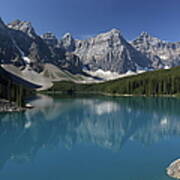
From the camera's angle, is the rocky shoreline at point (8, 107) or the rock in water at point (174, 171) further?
the rocky shoreline at point (8, 107)

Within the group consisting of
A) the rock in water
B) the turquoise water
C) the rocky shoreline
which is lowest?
the turquoise water

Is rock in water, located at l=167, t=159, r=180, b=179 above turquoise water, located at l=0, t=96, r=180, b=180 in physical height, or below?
above

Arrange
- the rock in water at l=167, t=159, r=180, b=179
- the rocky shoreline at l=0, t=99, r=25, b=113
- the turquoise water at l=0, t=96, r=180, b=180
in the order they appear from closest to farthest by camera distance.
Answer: the rock in water at l=167, t=159, r=180, b=179, the turquoise water at l=0, t=96, r=180, b=180, the rocky shoreline at l=0, t=99, r=25, b=113

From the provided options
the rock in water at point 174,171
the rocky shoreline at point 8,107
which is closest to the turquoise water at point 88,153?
the rock in water at point 174,171

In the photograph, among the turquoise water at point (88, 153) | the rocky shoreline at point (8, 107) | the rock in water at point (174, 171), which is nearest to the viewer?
the rock in water at point (174, 171)

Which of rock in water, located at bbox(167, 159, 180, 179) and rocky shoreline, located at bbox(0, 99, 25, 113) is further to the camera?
rocky shoreline, located at bbox(0, 99, 25, 113)

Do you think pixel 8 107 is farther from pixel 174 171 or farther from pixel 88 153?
pixel 174 171

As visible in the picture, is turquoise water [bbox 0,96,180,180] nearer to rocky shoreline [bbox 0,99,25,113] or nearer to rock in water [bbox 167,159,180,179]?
rock in water [bbox 167,159,180,179]

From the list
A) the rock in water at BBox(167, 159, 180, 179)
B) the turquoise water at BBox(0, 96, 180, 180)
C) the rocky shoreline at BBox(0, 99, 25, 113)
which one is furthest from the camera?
the rocky shoreline at BBox(0, 99, 25, 113)

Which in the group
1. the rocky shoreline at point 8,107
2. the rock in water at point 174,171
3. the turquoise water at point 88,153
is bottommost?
the turquoise water at point 88,153

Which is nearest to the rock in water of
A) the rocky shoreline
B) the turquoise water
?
the turquoise water

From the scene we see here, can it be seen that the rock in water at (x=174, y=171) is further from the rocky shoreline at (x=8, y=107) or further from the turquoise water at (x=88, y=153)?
the rocky shoreline at (x=8, y=107)

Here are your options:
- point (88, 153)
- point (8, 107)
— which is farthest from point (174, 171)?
point (8, 107)

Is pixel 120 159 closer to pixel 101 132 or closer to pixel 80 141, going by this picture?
pixel 80 141
